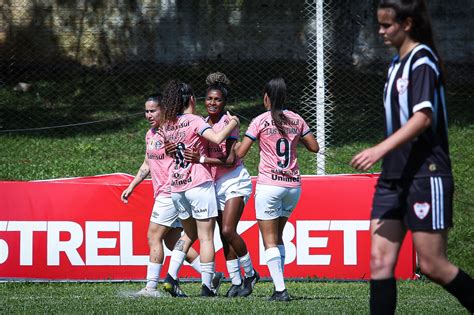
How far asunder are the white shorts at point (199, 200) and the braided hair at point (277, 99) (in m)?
0.84

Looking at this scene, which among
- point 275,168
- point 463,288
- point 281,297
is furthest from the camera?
point 275,168

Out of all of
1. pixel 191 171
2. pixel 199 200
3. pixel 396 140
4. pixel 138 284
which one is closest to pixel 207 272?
pixel 199 200

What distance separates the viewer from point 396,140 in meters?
4.49

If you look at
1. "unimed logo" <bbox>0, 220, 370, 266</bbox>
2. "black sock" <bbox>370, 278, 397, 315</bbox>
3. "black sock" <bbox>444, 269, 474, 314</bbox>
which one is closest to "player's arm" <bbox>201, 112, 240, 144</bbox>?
"unimed logo" <bbox>0, 220, 370, 266</bbox>

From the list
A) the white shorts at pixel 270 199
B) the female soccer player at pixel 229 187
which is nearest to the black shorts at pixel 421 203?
the white shorts at pixel 270 199

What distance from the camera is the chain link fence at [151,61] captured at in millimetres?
16203

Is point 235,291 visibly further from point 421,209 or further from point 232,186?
point 421,209

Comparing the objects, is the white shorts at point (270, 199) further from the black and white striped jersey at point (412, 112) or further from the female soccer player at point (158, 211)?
the black and white striped jersey at point (412, 112)

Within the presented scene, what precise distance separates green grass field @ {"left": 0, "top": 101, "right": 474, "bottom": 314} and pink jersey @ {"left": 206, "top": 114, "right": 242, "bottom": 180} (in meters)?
1.24

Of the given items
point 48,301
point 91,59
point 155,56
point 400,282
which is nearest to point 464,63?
point 155,56

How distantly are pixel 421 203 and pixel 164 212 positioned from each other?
424cm

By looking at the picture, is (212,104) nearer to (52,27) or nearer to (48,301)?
(48,301)

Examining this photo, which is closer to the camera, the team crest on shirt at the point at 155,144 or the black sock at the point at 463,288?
the black sock at the point at 463,288

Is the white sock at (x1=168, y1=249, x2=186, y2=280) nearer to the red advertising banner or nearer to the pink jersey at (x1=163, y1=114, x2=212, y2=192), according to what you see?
the pink jersey at (x1=163, y1=114, x2=212, y2=192)
